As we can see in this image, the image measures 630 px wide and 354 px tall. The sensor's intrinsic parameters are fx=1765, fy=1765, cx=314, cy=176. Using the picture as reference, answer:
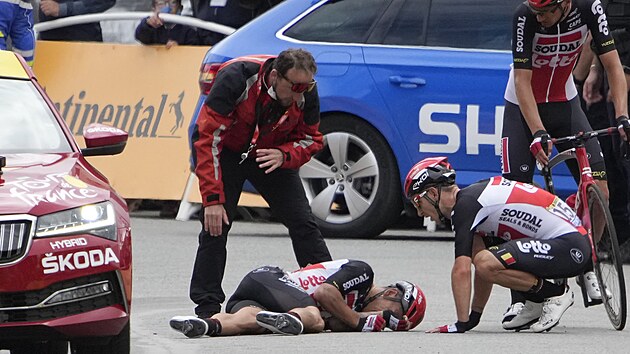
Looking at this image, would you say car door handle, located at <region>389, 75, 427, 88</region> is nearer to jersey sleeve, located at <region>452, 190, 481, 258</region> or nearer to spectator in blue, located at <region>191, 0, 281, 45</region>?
spectator in blue, located at <region>191, 0, 281, 45</region>

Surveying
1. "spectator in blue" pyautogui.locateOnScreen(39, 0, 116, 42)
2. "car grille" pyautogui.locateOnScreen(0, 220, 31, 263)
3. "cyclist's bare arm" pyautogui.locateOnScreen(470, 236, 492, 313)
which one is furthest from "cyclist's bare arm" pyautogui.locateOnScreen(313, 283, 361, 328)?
"spectator in blue" pyautogui.locateOnScreen(39, 0, 116, 42)

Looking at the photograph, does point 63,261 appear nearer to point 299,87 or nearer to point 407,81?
point 299,87

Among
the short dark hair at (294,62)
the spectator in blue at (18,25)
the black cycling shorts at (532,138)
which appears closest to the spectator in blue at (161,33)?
the spectator in blue at (18,25)

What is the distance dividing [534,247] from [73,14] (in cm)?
882

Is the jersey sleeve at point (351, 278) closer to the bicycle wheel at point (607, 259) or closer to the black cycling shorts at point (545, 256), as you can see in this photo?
the black cycling shorts at point (545, 256)

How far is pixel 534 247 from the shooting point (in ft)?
28.9

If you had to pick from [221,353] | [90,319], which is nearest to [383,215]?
[221,353]

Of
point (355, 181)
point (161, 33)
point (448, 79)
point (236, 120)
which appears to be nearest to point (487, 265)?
point (236, 120)

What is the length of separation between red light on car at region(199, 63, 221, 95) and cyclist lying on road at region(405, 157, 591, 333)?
408 cm

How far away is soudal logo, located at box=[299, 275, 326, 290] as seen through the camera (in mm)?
8887

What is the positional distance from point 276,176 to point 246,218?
5.99 metres

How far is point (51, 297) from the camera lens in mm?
6867

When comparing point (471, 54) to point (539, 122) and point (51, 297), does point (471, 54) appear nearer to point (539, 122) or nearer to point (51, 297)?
point (539, 122)

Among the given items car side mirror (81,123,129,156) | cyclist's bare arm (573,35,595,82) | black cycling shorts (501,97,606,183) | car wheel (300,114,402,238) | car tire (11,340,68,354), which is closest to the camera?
car side mirror (81,123,129,156)
